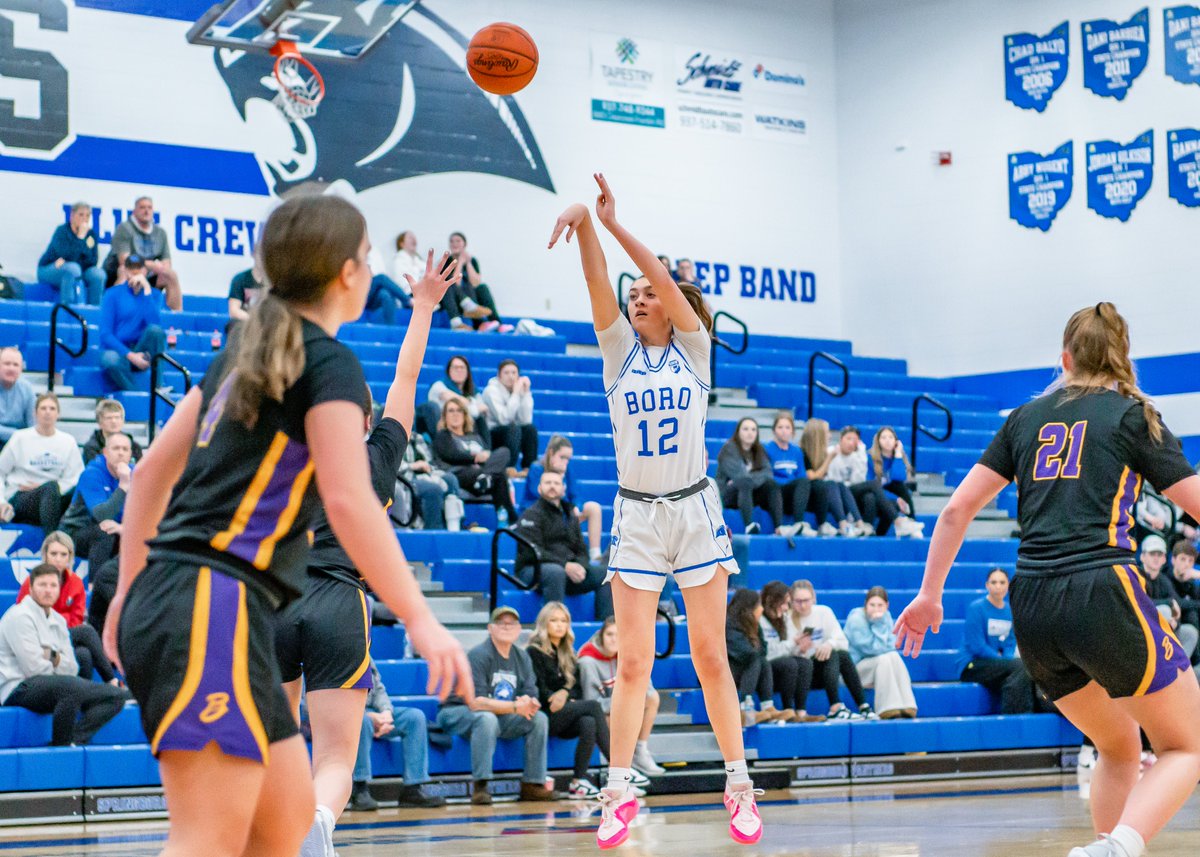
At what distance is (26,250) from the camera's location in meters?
16.1

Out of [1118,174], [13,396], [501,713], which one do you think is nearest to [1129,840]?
[501,713]

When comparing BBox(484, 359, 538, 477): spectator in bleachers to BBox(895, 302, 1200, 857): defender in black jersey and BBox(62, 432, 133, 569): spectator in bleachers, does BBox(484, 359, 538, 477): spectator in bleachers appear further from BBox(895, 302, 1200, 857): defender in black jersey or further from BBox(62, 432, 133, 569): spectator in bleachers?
BBox(895, 302, 1200, 857): defender in black jersey

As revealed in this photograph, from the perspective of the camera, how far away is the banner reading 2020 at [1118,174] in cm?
1850

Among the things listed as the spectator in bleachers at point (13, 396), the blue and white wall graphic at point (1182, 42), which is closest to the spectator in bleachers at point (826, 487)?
the spectator in bleachers at point (13, 396)

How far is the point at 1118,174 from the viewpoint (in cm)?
1880

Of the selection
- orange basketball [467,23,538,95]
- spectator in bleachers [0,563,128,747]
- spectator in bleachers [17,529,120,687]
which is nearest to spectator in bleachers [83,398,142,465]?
spectator in bleachers [17,529,120,687]

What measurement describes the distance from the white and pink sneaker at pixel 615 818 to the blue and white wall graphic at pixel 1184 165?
14364mm

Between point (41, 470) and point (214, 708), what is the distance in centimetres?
912

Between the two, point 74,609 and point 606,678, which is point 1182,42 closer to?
point 606,678

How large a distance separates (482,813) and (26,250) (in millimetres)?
9684

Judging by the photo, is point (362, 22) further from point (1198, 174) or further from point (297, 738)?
point (297, 738)

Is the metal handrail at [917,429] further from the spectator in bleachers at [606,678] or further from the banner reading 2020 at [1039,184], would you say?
the spectator in bleachers at [606,678]

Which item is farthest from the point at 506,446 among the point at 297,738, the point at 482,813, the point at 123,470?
the point at 297,738

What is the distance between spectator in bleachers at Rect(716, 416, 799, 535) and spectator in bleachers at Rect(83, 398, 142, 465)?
202 inches
